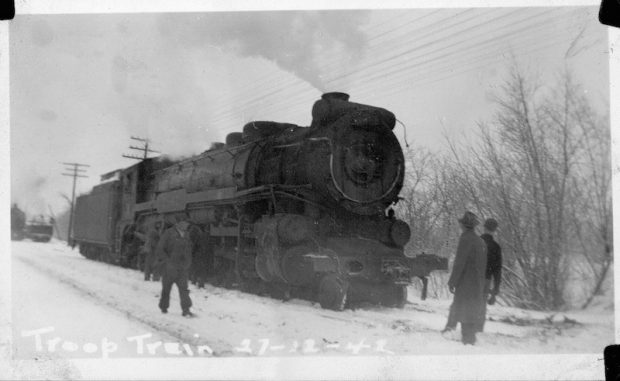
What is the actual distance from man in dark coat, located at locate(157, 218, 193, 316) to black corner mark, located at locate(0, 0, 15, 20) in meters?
2.75

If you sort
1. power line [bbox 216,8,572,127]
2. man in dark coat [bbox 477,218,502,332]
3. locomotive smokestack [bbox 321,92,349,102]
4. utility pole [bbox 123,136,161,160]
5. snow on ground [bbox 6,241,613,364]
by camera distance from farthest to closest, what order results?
utility pole [bbox 123,136,161,160]
locomotive smokestack [bbox 321,92,349,102]
power line [bbox 216,8,572,127]
man in dark coat [bbox 477,218,502,332]
snow on ground [bbox 6,241,613,364]

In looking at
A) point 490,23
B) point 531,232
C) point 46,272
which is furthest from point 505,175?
point 46,272

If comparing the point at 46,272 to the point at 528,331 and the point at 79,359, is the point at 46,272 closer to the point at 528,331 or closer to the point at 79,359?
the point at 79,359

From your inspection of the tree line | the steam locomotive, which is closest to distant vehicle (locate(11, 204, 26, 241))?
the steam locomotive

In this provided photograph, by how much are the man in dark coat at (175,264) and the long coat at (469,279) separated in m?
2.73

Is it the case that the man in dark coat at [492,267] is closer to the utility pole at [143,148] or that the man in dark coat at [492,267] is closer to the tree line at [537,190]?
the tree line at [537,190]

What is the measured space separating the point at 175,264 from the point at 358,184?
2169 millimetres

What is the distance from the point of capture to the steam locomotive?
5.25 meters

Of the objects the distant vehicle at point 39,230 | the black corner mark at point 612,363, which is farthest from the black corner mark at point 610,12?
the distant vehicle at point 39,230

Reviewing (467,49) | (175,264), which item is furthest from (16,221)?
(467,49)

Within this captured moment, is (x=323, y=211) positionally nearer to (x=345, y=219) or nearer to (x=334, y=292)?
(x=345, y=219)

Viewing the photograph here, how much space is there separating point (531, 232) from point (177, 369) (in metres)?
3.92

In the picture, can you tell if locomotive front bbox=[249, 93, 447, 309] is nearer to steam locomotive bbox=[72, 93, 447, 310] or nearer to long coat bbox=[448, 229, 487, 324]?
steam locomotive bbox=[72, 93, 447, 310]

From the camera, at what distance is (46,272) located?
6.62 m
